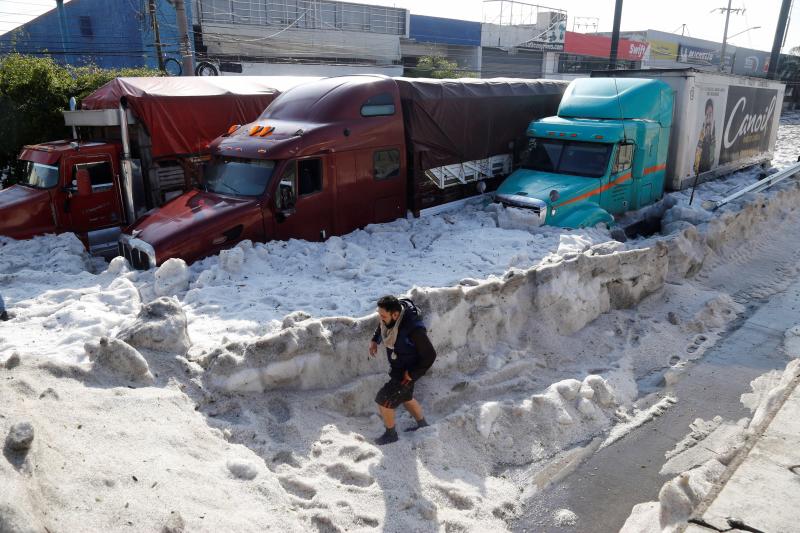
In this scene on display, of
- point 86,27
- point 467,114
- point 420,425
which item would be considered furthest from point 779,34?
point 420,425

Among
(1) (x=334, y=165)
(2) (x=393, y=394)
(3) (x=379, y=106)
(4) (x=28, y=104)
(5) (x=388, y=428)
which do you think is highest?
(3) (x=379, y=106)

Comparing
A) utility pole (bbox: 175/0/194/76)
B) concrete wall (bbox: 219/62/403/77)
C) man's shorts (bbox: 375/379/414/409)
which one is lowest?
man's shorts (bbox: 375/379/414/409)

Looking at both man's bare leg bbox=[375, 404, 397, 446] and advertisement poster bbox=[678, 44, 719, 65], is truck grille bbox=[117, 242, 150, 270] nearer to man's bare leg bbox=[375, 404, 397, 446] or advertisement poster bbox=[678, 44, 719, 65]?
man's bare leg bbox=[375, 404, 397, 446]

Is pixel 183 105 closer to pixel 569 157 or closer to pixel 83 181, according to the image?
pixel 83 181

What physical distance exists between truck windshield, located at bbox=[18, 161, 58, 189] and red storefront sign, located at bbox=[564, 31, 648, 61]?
143 ft

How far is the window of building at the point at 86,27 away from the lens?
103ft

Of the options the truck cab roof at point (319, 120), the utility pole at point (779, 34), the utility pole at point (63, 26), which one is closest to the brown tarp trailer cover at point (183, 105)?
the truck cab roof at point (319, 120)

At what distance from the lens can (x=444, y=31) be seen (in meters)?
39.9

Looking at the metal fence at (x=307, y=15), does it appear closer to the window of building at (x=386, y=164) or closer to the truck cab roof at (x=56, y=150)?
the truck cab roof at (x=56, y=150)

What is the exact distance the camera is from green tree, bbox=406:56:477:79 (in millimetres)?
33906

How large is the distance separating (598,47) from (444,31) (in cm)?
1662

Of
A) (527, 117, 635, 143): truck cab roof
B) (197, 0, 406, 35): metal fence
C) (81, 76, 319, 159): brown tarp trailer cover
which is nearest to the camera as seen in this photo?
(527, 117, 635, 143): truck cab roof

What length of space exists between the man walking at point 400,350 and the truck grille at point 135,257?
13.5ft

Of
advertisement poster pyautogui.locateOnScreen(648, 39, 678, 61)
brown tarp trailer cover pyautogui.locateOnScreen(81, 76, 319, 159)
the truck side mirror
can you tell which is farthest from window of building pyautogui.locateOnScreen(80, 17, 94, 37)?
advertisement poster pyautogui.locateOnScreen(648, 39, 678, 61)
